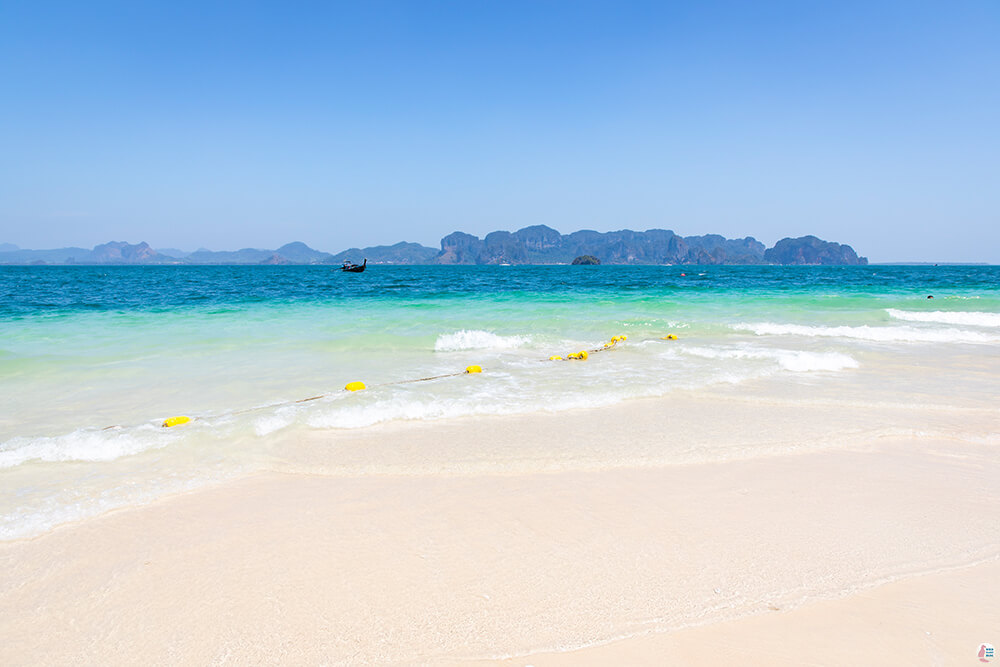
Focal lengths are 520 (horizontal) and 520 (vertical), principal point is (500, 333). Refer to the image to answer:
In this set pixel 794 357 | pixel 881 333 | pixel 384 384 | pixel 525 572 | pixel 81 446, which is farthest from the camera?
pixel 881 333

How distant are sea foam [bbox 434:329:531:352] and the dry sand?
742cm

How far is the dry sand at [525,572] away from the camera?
252cm

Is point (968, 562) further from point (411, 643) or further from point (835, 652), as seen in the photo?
point (411, 643)

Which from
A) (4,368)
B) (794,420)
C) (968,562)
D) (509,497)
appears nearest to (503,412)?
(509,497)

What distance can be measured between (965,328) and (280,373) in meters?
18.9

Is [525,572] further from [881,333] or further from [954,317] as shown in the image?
[954,317]

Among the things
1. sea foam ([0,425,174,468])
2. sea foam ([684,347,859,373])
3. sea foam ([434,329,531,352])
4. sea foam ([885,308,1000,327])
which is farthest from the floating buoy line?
sea foam ([885,308,1000,327])

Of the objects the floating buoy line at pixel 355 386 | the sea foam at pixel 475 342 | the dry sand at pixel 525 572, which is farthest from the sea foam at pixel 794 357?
the dry sand at pixel 525 572

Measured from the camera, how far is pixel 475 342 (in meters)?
12.3

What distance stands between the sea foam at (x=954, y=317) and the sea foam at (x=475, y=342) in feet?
46.4

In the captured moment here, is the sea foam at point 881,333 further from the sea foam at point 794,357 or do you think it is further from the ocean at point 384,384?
the sea foam at point 794,357

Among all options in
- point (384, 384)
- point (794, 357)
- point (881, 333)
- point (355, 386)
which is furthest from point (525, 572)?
point (881, 333)

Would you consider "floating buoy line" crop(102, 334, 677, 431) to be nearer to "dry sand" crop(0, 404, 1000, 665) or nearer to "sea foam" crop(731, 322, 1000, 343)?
"dry sand" crop(0, 404, 1000, 665)

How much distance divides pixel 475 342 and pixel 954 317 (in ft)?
57.6
